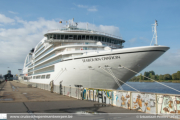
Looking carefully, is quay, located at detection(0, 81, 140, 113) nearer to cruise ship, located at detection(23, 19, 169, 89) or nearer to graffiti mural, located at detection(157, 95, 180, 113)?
graffiti mural, located at detection(157, 95, 180, 113)

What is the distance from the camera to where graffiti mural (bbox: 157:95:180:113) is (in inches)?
320

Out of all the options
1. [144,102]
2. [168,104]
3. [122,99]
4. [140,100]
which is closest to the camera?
[168,104]

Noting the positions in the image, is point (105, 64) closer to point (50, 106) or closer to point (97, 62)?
point (97, 62)

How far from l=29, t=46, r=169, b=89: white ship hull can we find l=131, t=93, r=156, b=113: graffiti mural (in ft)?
25.7

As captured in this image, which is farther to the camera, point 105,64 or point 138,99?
point 105,64

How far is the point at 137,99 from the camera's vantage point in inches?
408

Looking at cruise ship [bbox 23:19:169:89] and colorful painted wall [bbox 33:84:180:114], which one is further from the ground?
cruise ship [bbox 23:19:169:89]

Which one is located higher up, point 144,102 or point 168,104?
point 168,104

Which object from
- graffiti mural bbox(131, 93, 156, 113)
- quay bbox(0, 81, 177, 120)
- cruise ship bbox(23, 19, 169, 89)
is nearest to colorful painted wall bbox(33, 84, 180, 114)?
graffiti mural bbox(131, 93, 156, 113)

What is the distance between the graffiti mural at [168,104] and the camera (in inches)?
320

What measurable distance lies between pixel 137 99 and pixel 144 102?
1.89 ft

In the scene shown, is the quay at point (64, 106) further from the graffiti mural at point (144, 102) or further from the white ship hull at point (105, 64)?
the white ship hull at point (105, 64)

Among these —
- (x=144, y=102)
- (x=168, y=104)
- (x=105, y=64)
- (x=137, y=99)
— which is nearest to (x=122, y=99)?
(x=137, y=99)

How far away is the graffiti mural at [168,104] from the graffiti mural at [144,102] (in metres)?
0.38
